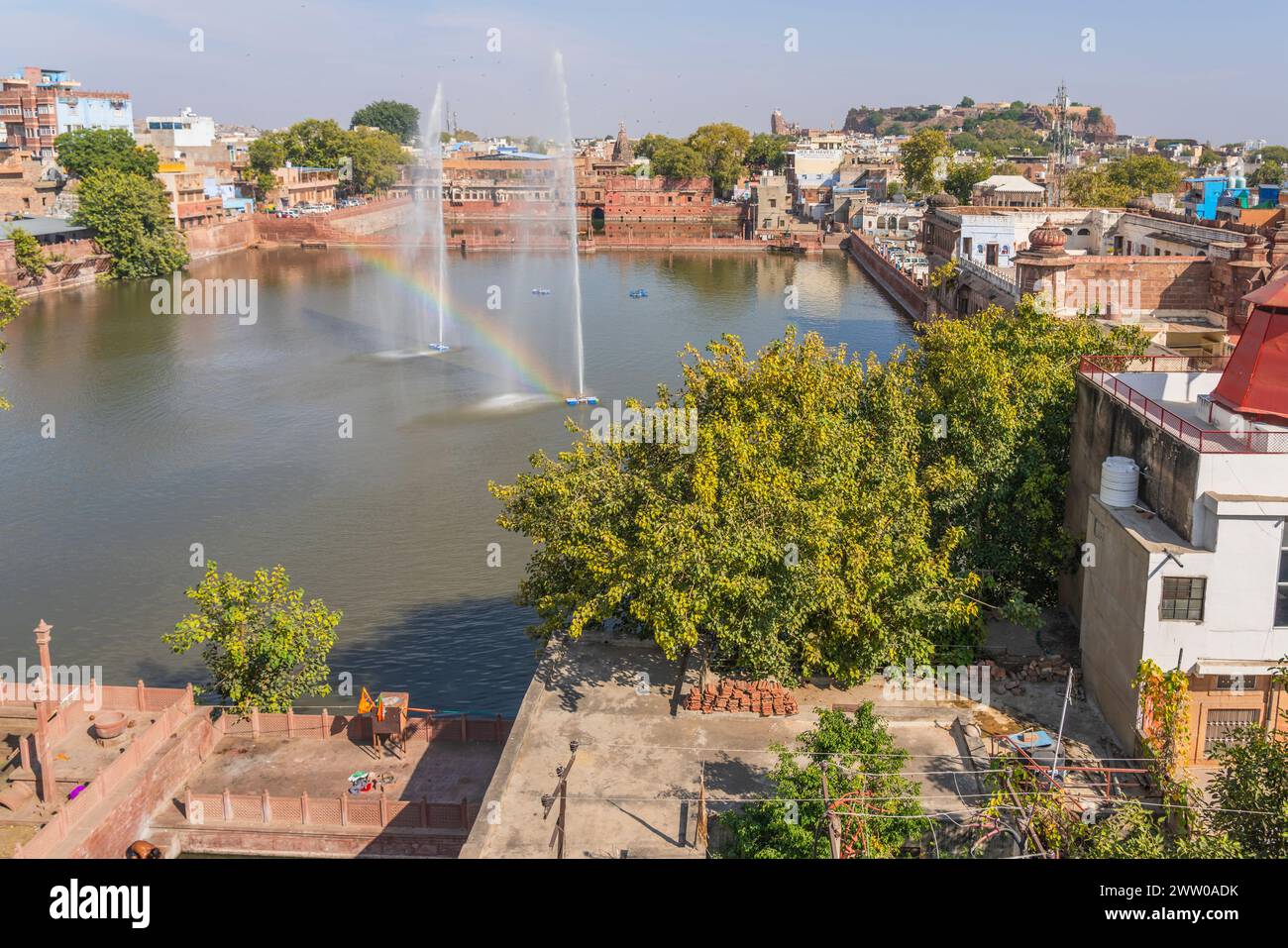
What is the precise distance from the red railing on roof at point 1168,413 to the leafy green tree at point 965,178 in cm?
7548

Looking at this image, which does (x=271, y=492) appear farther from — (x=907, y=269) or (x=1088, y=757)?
(x=907, y=269)

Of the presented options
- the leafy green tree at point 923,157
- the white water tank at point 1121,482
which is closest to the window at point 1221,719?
the white water tank at point 1121,482

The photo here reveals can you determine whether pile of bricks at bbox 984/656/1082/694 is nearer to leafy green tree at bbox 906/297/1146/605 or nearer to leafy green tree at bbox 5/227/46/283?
leafy green tree at bbox 906/297/1146/605

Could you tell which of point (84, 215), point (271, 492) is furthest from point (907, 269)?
point (84, 215)

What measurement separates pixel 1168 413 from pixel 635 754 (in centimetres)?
847

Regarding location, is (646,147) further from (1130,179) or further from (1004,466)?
(1004,466)

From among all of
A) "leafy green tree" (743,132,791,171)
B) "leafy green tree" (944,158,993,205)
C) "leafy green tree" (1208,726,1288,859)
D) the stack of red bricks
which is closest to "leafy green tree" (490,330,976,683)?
the stack of red bricks

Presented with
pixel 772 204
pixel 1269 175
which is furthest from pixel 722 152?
pixel 1269 175

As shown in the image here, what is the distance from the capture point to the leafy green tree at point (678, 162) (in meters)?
121

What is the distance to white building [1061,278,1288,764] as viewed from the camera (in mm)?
13742

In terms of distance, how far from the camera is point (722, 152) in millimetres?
126500

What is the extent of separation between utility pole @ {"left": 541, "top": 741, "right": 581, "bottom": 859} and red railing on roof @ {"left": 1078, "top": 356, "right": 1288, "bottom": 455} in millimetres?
8436

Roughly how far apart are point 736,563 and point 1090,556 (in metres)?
4.90

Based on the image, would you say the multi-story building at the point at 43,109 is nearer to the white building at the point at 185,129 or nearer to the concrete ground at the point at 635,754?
the white building at the point at 185,129
